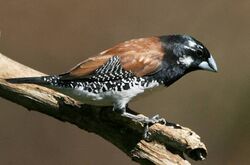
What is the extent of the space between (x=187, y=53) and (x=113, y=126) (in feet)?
1.38

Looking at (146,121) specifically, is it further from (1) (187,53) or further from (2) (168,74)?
(1) (187,53)

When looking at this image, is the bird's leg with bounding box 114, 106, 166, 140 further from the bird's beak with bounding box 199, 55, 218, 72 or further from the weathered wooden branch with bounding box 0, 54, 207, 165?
the bird's beak with bounding box 199, 55, 218, 72

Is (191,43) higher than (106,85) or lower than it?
higher

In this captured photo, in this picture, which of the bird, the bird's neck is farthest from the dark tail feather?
the bird's neck

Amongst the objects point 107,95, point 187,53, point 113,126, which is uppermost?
point 187,53

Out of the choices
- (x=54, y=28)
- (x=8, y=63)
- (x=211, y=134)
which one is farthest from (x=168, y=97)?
(x=8, y=63)

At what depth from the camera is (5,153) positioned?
5277mm

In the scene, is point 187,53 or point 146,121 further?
point 187,53

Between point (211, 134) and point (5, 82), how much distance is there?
1398 mm

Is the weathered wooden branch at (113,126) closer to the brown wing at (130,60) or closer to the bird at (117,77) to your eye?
the bird at (117,77)

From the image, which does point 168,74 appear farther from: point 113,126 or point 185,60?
point 113,126

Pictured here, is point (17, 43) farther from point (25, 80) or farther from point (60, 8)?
point (25, 80)

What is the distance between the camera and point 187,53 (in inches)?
164

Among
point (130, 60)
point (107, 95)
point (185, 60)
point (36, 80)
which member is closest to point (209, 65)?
point (185, 60)
